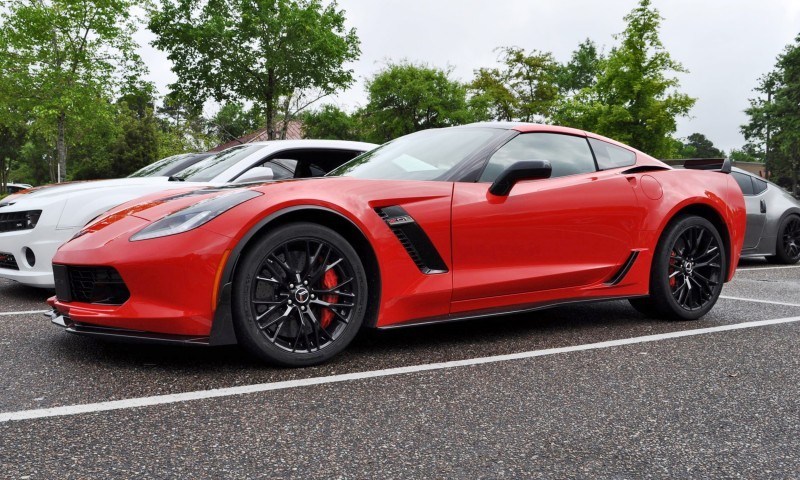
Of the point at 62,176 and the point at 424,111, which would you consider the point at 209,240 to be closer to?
the point at 62,176

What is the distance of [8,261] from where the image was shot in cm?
552

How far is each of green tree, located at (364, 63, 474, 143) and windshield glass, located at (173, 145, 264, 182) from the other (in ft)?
95.6

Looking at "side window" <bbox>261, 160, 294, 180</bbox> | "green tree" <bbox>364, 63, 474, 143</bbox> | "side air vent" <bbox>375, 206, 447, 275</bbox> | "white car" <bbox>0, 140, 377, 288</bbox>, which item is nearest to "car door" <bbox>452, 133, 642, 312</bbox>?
"side air vent" <bbox>375, 206, 447, 275</bbox>

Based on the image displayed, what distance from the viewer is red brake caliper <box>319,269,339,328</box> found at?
3369 mm

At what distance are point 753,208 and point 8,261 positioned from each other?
8682mm

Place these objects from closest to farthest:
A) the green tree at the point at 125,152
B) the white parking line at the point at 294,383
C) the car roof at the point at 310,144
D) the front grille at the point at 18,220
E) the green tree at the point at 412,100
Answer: the white parking line at the point at 294,383, the front grille at the point at 18,220, the car roof at the point at 310,144, the green tree at the point at 412,100, the green tree at the point at 125,152

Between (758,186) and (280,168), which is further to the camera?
(758,186)

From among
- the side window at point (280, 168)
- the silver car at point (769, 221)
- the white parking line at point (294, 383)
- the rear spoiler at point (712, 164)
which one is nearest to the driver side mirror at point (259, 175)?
the side window at point (280, 168)

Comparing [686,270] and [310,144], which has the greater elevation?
[310,144]

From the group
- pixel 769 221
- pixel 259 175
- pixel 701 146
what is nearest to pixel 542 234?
pixel 259 175

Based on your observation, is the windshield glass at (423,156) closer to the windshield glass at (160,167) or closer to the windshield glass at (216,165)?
the windshield glass at (216,165)

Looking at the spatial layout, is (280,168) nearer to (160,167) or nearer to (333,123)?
(160,167)

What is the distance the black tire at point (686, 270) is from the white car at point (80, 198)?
8.26ft

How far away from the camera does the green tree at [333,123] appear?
133ft
